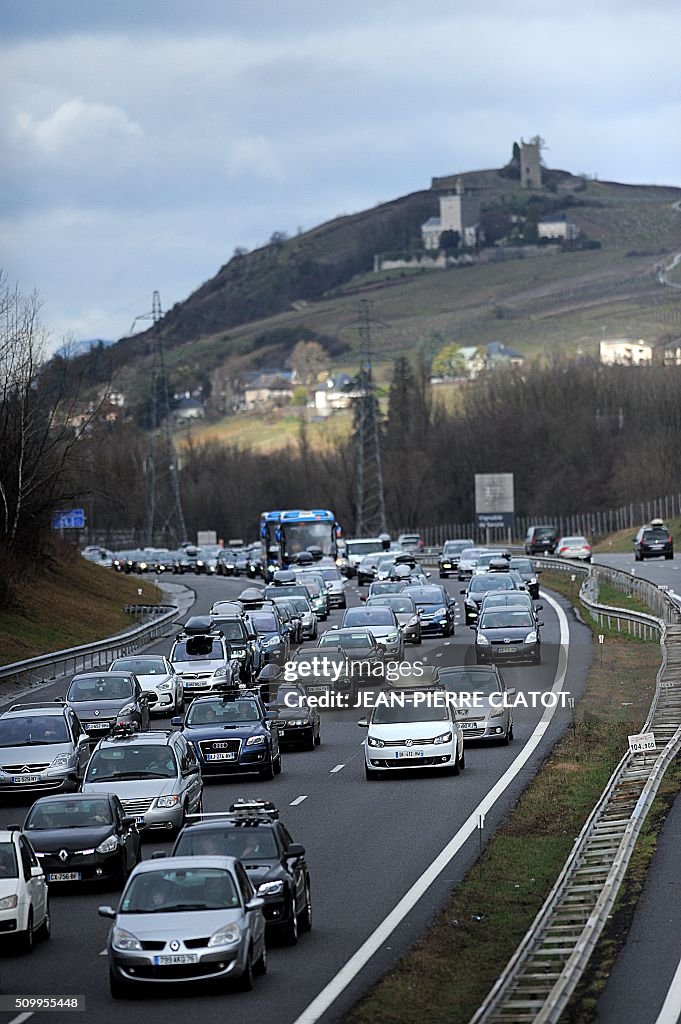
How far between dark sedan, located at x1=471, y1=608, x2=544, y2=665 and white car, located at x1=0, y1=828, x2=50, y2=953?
2672cm

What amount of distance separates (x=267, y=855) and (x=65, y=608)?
49.3 metres

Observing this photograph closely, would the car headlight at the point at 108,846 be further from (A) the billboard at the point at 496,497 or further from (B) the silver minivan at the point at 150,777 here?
(A) the billboard at the point at 496,497

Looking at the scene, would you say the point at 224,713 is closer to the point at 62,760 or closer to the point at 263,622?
the point at 62,760

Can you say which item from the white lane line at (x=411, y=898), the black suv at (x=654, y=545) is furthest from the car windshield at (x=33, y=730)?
the black suv at (x=654, y=545)

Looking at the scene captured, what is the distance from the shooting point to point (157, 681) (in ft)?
128

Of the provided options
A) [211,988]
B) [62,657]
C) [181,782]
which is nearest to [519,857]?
[181,782]

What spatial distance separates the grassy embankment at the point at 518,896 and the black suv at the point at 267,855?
1.26 m

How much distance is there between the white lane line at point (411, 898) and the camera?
1417 centimetres

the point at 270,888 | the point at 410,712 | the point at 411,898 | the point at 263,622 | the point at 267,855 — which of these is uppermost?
the point at 267,855

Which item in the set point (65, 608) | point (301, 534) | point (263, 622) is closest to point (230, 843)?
point (263, 622)

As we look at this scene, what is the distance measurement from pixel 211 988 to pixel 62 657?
31823 mm

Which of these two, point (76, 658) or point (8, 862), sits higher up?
point (8, 862)

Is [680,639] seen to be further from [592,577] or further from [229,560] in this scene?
[229,560]

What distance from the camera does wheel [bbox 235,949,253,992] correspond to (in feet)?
47.0
